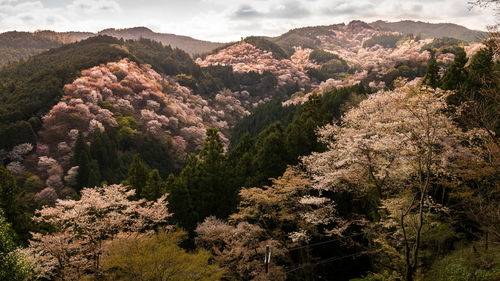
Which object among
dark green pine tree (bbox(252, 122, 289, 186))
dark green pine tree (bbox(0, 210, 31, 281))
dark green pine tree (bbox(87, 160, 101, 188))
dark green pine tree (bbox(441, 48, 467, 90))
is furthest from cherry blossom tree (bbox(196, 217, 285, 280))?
dark green pine tree (bbox(87, 160, 101, 188))

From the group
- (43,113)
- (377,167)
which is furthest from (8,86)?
(377,167)

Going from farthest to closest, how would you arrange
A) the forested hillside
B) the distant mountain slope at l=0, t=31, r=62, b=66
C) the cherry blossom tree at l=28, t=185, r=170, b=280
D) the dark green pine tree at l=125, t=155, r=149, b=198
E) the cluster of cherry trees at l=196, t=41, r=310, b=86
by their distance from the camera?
the distant mountain slope at l=0, t=31, r=62, b=66
the cluster of cherry trees at l=196, t=41, r=310, b=86
the dark green pine tree at l=125, t=155, r=149, b=198
the cherry blossom tree at l=28, t=185, r=170, b=280
the forested hillside

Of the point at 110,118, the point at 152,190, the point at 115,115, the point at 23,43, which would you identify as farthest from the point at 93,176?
the point at 23,43

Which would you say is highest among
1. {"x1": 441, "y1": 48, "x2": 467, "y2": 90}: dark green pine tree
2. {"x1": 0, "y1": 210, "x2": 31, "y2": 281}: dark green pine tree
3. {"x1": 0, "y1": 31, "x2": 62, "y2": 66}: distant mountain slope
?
{"x1": 0, "y1": 31, "x2": 62, "y2": 66}: distant mountain slope

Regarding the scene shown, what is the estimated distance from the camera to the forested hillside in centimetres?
1394

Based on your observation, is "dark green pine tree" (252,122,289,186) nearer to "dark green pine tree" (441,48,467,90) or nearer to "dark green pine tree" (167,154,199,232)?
"dark green pine tree" (167,154,199,232)

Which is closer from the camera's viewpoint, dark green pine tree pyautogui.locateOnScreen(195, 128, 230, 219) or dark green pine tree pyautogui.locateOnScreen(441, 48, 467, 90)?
dark green pine tree pyautogui.locateOnScreen(195, 128, 230, 219)

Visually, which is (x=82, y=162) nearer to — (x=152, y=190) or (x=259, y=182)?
(x=152, y=190)

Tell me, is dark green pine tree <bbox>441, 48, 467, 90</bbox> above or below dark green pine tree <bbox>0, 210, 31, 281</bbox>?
above

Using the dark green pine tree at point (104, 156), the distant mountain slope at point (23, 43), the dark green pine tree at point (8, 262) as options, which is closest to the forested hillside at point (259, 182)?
the dark green pine tree at point (8, 262)

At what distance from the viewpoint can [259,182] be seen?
27.1 meters

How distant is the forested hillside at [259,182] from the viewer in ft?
45.7

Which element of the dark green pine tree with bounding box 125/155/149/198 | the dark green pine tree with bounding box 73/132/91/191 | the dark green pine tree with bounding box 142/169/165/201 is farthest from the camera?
the dark green pine tree with bounding box 73/132/91/191

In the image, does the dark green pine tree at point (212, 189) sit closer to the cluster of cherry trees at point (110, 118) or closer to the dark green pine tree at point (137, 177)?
the dark green pine tree at point (137, 177)
